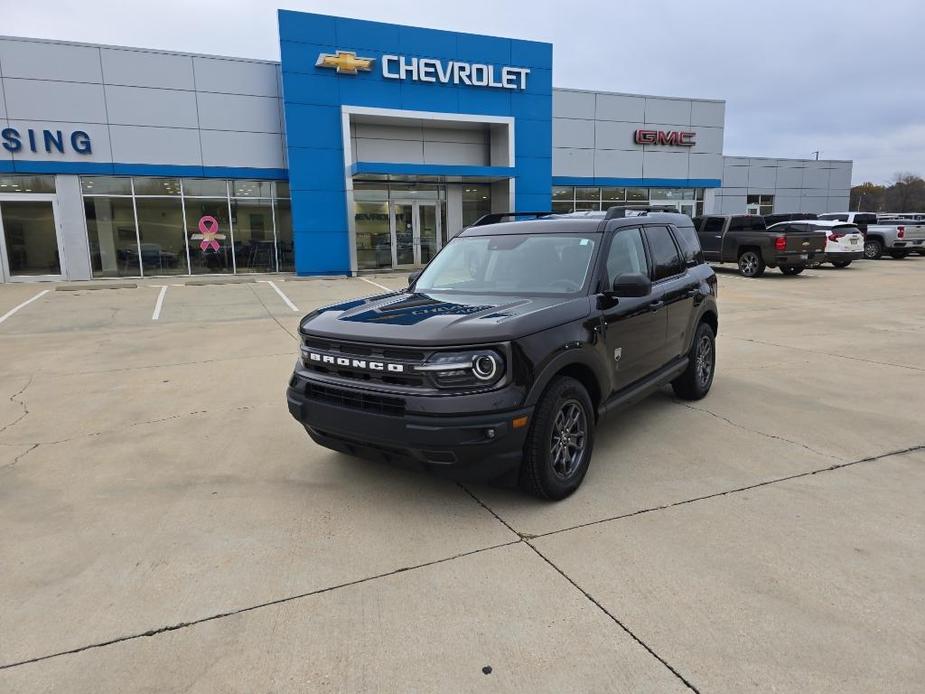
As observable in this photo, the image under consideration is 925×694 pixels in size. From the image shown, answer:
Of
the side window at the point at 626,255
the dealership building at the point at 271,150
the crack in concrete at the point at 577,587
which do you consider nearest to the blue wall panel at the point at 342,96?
the dealership building at the point at 271,150

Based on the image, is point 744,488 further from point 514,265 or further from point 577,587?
point 514,265

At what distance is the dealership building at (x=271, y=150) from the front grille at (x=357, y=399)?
650 inches

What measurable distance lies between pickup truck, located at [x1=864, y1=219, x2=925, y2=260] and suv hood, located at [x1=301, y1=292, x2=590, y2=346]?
27297 millimetres

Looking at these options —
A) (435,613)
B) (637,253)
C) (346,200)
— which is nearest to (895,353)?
(637,253)

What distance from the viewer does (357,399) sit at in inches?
145

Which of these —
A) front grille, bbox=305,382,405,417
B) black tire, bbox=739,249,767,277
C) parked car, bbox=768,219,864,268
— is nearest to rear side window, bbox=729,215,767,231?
black tire, bbox=739,249,767,277

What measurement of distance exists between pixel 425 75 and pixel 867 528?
66.6 feet

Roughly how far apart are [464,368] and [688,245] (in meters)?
3.84

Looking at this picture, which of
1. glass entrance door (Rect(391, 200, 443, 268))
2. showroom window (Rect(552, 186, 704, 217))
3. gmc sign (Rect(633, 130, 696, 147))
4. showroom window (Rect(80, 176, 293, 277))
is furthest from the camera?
gmc sign (Rect(633, 130, 696, 147))

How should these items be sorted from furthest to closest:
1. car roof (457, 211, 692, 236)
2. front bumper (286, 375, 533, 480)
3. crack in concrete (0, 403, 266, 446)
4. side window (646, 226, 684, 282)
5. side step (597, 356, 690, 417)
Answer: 1. side window (646, 226, 684, 282)
2. crack in concrete (0, 403, 266, 446)
3. car roof (457, 211, 692, 236)
4. side step (597, 356, 690, 417)
5. front bumper (286, 375, 533, 480)

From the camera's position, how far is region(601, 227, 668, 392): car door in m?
4.40

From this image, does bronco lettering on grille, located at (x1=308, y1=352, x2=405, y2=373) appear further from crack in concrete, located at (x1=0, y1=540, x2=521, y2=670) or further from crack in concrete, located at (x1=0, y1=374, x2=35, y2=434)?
crack in concrete, located at (x1=0, y1=374, x2=35, y2=434)

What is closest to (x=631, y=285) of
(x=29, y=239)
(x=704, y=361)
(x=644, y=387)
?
(x=644, y=387)

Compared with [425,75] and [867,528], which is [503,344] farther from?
[425,75]
